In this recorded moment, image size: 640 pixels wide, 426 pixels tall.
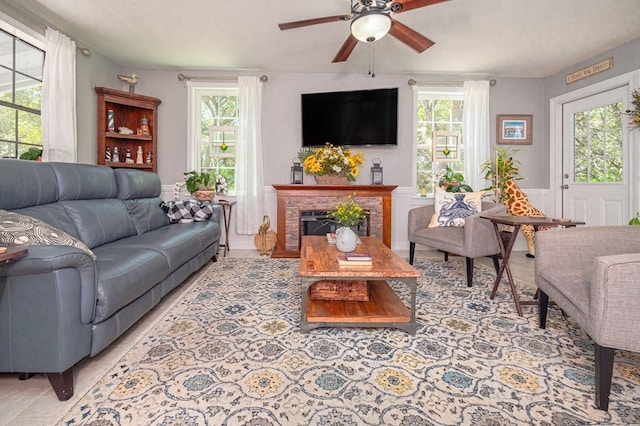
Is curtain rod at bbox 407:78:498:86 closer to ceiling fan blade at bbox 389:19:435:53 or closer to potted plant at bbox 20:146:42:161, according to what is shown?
ceiling fan blade at bbox 389:19:435:53

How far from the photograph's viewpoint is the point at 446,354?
5.50ft

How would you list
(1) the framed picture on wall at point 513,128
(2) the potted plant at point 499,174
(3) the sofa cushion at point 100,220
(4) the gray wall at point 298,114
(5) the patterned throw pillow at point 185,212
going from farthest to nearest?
(1) the framed picture on wall at point 513,128, (4) the gray wall at point 298,114, (2) the potted plant at point 499,174, (5) the patterned throw pillow at point 185,212, (3) the sofa cushion at point 100,220

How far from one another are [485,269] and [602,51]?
2.87m

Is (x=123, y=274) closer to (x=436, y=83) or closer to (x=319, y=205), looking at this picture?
(x=319, y=205)

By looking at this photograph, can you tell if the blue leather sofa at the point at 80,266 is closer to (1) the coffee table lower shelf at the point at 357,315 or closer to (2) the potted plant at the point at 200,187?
(2) the potted plant at the point at 200,187

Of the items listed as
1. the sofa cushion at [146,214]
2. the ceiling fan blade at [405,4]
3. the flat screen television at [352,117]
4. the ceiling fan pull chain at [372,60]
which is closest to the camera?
the ceiling fan blade at [405,4]

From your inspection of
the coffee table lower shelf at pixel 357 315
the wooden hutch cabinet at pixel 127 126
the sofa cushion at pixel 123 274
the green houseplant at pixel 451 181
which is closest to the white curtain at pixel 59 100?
the wooden hutch cabinet at pixel 127 126

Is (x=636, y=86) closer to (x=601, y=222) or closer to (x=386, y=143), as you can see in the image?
(x=601, y=222)

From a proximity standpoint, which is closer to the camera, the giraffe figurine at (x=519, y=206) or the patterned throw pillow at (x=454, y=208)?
the patterned throw pillow at (x=454, y=208)

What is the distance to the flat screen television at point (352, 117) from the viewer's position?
167 inches

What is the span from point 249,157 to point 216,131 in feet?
2.18

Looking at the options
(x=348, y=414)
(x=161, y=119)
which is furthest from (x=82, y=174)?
(x=348, y=414)

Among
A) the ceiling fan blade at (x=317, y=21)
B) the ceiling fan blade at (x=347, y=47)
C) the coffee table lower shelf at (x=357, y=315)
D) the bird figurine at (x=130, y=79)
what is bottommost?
the coffee table lower shelf at (x=357, y=315)

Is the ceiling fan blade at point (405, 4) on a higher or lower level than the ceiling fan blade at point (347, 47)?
lower
